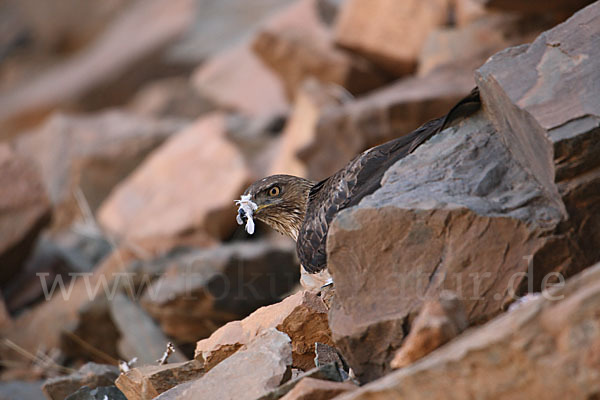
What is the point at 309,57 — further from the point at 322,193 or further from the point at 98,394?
the point at 98,394

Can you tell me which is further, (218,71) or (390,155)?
(218,71)

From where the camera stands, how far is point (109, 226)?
28.1 feet

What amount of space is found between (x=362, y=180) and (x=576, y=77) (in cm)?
101

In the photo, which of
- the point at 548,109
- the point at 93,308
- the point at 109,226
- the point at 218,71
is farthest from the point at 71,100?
the point at 548,109

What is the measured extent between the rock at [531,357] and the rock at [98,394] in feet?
7.02

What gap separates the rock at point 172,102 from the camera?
39.9 ft

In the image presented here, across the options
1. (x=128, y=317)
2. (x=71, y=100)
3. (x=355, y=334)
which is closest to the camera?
(x=355, y=334)

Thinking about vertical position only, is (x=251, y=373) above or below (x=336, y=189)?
below

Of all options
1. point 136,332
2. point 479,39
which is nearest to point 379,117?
point 479,39

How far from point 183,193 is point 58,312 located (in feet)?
6.28

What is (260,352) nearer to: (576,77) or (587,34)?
(576,77)

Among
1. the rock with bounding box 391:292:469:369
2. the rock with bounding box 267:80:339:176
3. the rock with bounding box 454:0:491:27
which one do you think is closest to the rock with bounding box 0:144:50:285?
the rock with bounding box 267:80:339:176

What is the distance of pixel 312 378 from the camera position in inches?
104

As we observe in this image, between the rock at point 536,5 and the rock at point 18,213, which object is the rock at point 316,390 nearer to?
the rock at point 536,5
